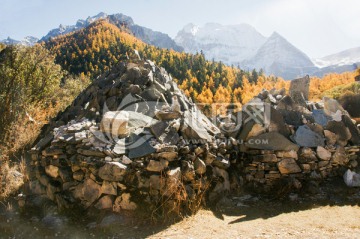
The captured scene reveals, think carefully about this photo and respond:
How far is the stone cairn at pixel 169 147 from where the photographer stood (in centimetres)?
629

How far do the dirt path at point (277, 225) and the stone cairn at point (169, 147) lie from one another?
1.73 ft

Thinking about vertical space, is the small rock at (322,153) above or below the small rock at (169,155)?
below

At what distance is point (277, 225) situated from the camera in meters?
5.88

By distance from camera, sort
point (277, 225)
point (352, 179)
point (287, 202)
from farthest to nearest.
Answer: point (352, 179) → point (287, 202) → point (277, 225)

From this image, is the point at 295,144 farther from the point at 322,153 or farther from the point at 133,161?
the point at 133,161

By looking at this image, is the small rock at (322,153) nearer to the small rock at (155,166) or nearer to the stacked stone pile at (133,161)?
the stacked stone pile at (133,161)

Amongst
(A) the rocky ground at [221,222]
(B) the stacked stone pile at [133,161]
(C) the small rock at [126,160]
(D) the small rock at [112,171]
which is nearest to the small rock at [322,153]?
(A) the rocky ground at [221,222]

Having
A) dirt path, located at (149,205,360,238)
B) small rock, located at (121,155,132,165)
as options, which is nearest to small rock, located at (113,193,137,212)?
small rock, located at (121,155,132,165)

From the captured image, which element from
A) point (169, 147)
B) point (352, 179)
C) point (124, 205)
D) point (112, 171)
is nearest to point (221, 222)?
point (169, 147)

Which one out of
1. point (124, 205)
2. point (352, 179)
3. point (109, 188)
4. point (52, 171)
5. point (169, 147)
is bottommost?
point (124, 205)

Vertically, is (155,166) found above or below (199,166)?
above

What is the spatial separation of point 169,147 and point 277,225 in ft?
9.11

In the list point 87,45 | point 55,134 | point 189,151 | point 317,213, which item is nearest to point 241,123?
point 189,151

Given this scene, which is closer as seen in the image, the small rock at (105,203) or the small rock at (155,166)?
the small rock at (105,203)
